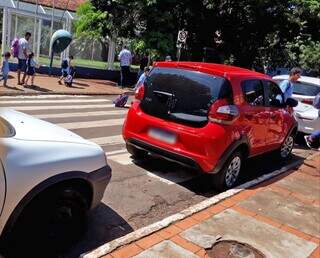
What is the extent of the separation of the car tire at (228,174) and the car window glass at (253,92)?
0.83 m

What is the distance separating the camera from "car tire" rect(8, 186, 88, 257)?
369cm

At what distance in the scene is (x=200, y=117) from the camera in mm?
6254

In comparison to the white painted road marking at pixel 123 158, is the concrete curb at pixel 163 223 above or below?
above

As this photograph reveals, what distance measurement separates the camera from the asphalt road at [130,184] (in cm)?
496

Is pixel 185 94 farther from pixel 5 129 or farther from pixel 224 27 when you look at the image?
pixel 224 27

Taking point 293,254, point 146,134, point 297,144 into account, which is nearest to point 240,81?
point 146,134

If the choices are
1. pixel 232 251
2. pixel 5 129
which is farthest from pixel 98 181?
pixel 232 251

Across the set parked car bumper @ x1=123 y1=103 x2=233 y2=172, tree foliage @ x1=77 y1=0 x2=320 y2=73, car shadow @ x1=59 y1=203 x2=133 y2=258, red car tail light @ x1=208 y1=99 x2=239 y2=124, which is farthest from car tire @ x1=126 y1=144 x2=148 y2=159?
tree foliage @ x1=77 y1=0 x2=320 y2=73

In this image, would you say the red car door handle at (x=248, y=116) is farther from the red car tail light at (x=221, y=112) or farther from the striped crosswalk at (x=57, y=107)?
the striped crosswalk at (x=57, y=107)

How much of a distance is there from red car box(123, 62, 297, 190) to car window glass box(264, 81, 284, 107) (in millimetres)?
505

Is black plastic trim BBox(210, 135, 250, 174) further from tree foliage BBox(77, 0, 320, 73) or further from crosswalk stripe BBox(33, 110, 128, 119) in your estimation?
tree foliage BBox(77, 0, 320, 73)

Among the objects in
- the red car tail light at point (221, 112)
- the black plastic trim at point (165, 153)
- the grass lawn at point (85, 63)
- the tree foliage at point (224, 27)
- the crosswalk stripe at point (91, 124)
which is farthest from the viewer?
the grass lawn at point (85, 63)

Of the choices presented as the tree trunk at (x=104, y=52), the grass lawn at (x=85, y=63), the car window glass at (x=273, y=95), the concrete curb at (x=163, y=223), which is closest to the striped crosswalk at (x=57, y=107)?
the car window glass at (x=273, y=95)

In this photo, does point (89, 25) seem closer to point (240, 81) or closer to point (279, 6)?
point (279, 6)
